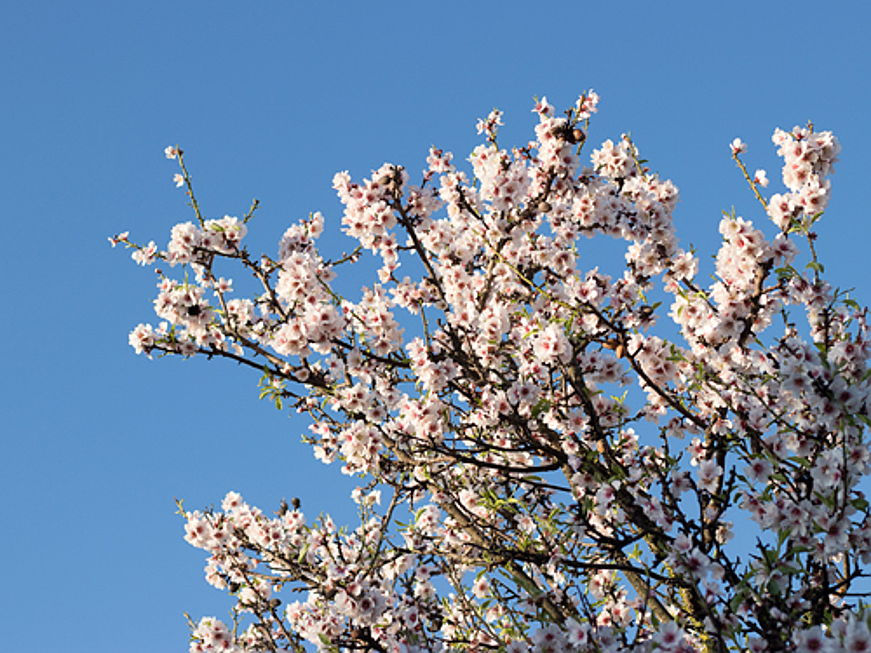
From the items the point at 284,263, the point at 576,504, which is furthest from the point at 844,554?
the point at 284,263

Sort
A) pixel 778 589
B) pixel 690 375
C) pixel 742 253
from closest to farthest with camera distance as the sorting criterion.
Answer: pixel 778 589
pixel 742 253
pixel 690 375

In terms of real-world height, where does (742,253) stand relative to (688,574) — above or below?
above

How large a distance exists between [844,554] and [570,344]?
6.91 ft

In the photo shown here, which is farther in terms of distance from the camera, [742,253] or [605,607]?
[605,607]

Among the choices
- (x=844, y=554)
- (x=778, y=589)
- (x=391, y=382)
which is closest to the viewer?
(x=778, y=589)

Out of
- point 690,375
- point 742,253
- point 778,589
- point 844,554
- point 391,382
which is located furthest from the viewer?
point 391,382

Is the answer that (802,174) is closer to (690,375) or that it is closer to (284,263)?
(690,375)

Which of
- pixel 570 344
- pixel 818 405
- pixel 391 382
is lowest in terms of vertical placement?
pixel 818 405

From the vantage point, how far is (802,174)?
5.90 metres

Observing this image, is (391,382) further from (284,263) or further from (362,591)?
(362,591)

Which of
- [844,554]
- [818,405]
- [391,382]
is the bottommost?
[844,554]

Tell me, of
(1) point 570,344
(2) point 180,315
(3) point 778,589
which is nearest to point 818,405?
(3) point 778,589

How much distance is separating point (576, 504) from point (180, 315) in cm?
329

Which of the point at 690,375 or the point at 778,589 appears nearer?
the point at 778,589
